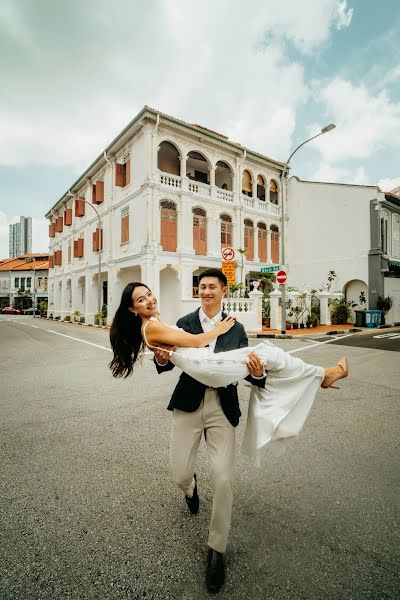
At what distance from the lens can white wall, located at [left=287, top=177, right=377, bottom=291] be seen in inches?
798

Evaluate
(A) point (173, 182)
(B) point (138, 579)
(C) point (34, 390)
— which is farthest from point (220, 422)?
(A) point (173, 182)

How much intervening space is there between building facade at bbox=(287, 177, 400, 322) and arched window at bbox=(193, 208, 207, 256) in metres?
7.97

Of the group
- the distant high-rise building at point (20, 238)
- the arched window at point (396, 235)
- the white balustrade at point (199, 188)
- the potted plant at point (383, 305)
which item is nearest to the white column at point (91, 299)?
the white balustrade at point (199, 188)

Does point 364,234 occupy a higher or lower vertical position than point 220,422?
higher

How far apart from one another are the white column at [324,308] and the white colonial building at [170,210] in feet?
15.1

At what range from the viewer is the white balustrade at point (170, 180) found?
17.4 metres

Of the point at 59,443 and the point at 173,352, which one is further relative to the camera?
the point at 59,443

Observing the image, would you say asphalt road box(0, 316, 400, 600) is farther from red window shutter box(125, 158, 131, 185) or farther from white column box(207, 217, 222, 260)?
red window shutter box(125, 158, 131, 185)

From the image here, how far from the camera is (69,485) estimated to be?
258cm

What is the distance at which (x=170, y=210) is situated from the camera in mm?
17672

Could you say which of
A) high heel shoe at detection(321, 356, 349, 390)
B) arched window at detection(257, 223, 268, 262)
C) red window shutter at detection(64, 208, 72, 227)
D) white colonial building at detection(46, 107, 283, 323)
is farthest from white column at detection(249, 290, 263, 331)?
red window shutter at detection(64, 208, 72, 227)

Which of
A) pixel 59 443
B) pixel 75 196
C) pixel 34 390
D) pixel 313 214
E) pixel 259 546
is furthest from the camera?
pixel 75 196

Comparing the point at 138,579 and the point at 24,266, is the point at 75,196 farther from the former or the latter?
the point at 24,266

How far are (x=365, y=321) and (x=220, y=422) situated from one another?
1876 cm
